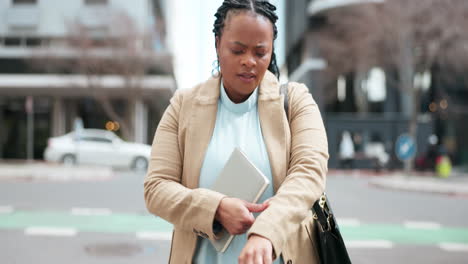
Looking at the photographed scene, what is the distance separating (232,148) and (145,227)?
707cm

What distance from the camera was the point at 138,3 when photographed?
32.5 metres

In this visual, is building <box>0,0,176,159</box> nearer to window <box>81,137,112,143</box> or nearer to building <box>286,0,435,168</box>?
window <box>81,137,112,143</box>

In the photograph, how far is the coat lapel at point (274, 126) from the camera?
5.12 feet

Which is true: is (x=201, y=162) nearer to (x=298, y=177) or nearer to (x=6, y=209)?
(x=298, y=177)

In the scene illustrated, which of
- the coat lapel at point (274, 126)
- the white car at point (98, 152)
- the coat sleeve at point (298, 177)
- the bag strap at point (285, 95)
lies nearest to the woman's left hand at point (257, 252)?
the coat sleeve at point (298, 177)

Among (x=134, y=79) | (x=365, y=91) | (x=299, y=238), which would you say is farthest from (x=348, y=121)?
(x=299, y=238)

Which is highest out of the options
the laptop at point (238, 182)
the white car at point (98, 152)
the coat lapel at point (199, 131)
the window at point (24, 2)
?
the window at point (24, 2)

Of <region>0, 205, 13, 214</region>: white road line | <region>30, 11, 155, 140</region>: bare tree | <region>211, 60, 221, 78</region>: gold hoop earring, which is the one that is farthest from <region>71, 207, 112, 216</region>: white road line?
<region>30, 11, 155, 140</region>: bare tree

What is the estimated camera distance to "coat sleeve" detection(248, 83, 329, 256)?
4.51ft

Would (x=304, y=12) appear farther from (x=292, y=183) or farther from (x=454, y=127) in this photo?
(x=292, y=183)

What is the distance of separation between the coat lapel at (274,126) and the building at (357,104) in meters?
23.2

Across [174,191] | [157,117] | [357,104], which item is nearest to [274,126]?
[174,191]

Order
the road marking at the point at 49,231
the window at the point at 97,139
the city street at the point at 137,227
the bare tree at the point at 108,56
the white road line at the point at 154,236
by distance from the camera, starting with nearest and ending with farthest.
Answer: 1. the city street at the point at 137,227
2. the white road line at the point at 154,236
3. the road marking at the point at 49,231
4. the window at the point at 97,139
5. the bare tree at the point at 108,56

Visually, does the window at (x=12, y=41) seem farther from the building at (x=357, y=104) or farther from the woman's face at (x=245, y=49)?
the woman's face at (x=245, y=49)
